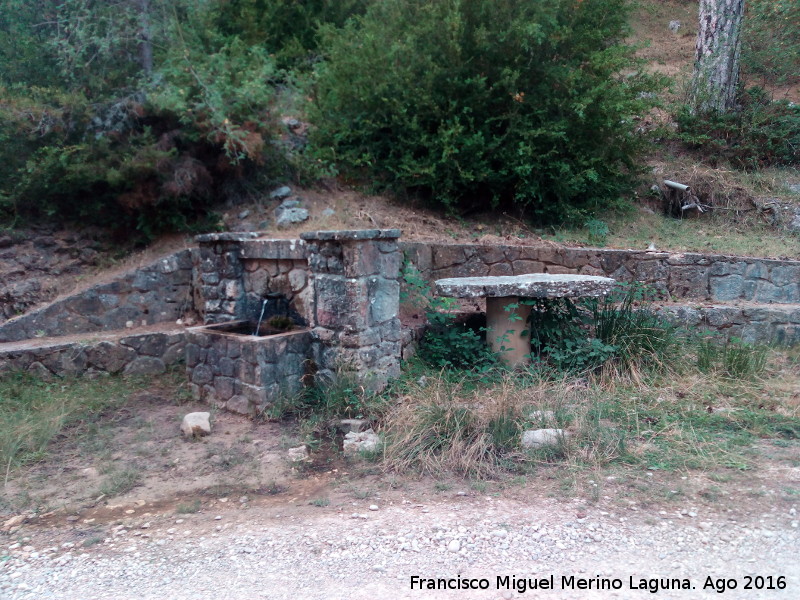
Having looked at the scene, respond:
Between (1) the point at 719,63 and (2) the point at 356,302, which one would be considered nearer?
(2) the point at 356,302

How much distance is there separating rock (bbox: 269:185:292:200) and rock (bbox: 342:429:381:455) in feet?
13.9

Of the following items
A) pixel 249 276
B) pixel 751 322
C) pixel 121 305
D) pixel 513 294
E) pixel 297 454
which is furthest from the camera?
pixel 751 322

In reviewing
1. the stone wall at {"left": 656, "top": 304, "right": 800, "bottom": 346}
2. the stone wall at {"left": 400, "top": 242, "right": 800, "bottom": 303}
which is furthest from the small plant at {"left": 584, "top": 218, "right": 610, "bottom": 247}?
the stone wall at {"left": 656, "top": 304, "right": 800, "bottom": 346}

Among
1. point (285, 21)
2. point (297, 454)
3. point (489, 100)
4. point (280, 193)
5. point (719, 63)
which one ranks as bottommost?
point (297, 454)

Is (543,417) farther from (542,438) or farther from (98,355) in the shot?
(98,355)

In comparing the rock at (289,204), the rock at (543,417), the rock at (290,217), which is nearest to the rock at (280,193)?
the rock at (289,204)

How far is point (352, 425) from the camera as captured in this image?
492 centimetres

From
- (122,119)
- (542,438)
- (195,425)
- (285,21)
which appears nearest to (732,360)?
(542,438)

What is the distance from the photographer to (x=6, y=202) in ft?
22.9

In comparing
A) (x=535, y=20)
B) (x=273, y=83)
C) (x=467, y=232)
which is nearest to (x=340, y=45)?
(x=273, y=83)

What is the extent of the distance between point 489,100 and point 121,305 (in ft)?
16.8

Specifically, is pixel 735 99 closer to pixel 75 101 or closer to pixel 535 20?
pixel 535 20

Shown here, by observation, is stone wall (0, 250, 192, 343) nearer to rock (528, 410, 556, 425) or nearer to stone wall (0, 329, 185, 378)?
stone wall (0, 329, 185, 378)

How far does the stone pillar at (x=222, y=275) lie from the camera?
20.3 ft
